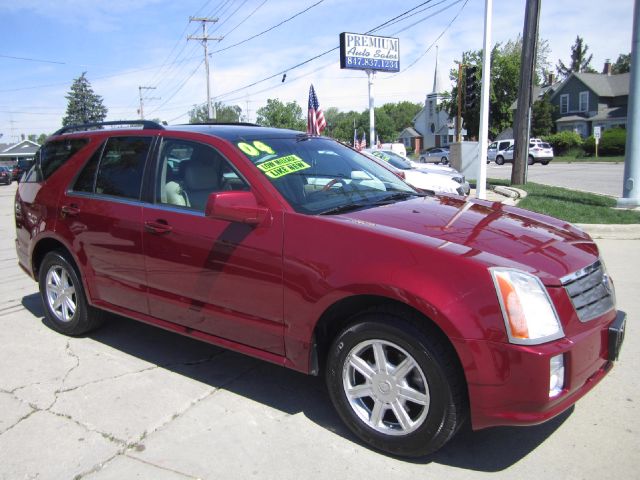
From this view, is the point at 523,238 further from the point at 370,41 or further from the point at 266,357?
the point at 370,41

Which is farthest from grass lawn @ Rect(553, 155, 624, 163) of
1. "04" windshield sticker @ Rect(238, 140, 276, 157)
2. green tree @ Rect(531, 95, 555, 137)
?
"04" windshield sticker @ Rect(238, 140, 276, 157)

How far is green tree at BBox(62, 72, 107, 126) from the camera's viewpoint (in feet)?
270

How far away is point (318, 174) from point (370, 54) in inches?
995

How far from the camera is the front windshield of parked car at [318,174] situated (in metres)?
3.41

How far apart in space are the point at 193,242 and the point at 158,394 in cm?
110

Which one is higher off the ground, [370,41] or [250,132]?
[370,41]

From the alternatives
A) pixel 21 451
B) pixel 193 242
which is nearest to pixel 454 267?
pixel 193 242

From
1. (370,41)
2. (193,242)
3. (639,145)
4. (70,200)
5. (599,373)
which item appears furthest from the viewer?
(370,41)

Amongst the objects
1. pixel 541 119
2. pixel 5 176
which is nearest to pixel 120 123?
pixel 5 176

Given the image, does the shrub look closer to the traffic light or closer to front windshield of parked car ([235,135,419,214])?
the traffic light

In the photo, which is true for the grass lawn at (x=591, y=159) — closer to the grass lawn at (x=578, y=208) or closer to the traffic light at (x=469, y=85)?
the traffic light at (x=469, y=85)

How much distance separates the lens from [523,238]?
10.1ft

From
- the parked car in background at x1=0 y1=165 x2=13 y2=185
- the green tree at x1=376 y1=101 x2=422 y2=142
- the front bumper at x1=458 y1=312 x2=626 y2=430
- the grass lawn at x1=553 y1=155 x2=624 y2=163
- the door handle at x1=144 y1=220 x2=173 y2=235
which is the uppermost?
the green tree at x1=376 y1=101 x2=422 y2=142

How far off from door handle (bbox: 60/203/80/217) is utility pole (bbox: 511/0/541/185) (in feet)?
48.5
